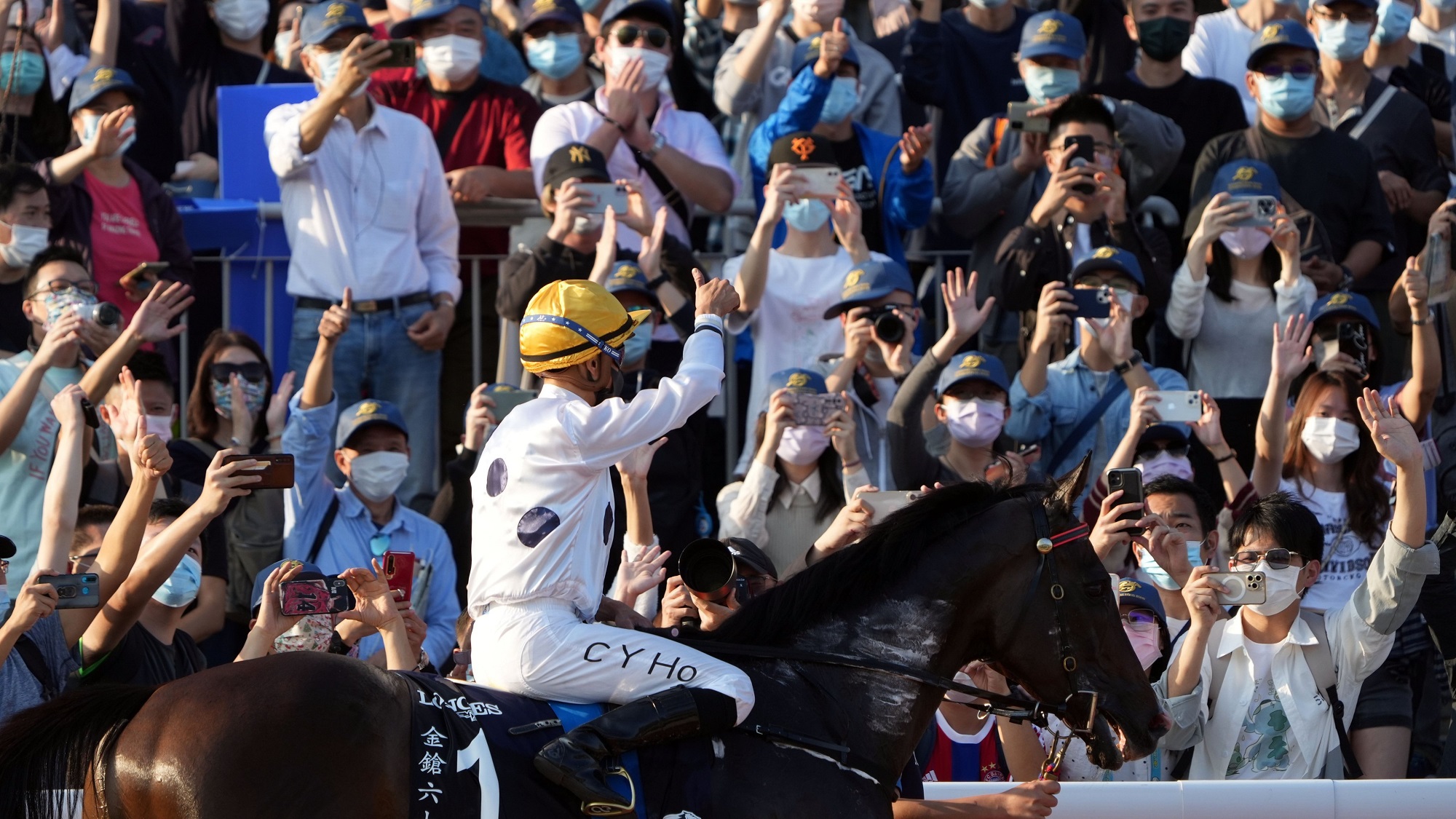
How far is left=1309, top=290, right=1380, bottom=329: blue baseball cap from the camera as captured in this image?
10062 mm

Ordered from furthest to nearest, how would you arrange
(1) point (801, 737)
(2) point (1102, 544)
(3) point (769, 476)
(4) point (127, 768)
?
(3) point (769, 476), (2) point (1102, 544), (1) point (801, 737), (4) point (127, 768)

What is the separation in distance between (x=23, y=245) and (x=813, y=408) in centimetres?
418

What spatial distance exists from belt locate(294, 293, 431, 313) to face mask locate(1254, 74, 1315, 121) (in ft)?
16.9

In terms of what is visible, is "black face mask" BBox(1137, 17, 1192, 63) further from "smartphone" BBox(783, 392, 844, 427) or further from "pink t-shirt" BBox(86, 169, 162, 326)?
"pink t-shirt" BBox(86, 169, 162, 326)

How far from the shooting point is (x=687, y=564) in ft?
20.9

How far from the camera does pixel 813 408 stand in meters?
9.36

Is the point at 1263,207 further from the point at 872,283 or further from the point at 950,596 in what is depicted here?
the point at 950,596

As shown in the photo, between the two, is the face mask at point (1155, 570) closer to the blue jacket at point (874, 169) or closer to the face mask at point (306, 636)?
the face mask at point (306, 636)

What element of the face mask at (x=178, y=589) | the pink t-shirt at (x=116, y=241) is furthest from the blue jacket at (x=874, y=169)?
the face mask at (x=178, y=589)

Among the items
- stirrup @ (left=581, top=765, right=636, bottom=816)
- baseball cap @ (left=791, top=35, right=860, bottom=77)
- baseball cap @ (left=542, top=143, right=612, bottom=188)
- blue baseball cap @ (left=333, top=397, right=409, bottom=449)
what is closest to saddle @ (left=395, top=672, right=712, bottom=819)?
stirrup @ (left=581, top=765, right=636, bottom=816)

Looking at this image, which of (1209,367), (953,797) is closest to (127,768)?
(953,797)

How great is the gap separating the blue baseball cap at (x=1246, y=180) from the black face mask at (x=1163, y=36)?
1.39 metres

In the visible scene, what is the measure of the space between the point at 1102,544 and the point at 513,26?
7.78m

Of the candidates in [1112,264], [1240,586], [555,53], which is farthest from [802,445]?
[555,53]
